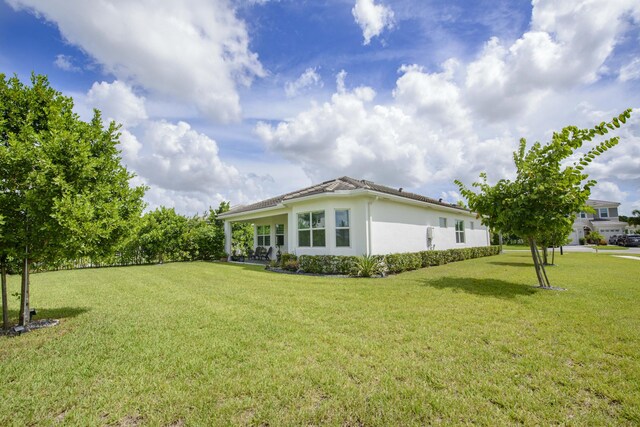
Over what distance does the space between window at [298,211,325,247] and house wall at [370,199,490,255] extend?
236cm

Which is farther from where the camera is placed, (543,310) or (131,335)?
(543,310)

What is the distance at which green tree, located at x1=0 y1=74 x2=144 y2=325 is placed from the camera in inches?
192

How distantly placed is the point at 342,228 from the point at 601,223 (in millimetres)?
48742

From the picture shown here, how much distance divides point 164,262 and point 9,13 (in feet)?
49.4

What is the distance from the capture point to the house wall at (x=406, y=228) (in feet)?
43.1

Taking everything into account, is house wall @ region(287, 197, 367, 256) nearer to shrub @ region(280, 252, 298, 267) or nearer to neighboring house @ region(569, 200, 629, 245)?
shrub @ region(280, 252, 298, 267)

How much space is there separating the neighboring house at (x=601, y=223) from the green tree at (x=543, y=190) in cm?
4117

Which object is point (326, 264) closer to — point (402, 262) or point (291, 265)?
point (291, 265)

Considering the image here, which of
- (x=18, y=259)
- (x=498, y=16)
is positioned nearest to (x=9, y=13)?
(x=18, y=259)

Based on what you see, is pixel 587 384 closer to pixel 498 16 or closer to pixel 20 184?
pixel 20 184

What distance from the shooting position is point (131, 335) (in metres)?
4.87

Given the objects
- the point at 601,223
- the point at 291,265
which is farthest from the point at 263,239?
the point at 601,223

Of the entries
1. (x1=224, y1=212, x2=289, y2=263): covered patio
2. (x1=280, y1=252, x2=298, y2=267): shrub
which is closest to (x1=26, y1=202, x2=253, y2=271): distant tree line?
(x1=224, y1=212, x2=289, y2=263): covered patio

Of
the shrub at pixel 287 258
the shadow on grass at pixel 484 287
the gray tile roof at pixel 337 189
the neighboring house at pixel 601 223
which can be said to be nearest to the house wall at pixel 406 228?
the gray tile roof at pixel 337 189
